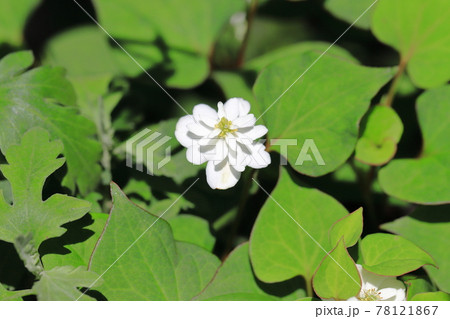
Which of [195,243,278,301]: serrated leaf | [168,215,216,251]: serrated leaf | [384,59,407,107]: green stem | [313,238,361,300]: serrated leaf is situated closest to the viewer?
[313,238,361,300]: serrated leaf

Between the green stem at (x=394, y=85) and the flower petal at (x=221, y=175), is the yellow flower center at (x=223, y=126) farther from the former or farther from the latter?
the green stem at (x=394, y=85)

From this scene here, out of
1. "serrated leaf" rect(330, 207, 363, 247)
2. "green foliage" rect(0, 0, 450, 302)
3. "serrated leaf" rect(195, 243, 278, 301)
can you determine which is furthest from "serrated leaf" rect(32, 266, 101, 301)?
"serrated leaf" rect(330, 207, 363, 247)

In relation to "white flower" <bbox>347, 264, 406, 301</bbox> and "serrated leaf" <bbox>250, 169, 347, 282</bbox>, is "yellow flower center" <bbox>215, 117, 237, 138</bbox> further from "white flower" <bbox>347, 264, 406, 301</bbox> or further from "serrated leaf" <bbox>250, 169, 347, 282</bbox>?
"white flower" <bbox>347, 264, 406, 301</bbox>

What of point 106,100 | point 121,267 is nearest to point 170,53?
point 106,100

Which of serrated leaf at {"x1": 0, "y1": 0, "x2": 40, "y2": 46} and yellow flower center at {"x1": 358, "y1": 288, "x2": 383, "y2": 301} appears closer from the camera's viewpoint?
yellow flower center at {"x1": 358, "y1": 288, "x2": 383, "y2": 301}

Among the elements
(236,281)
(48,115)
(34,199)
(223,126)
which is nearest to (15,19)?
(48,115)

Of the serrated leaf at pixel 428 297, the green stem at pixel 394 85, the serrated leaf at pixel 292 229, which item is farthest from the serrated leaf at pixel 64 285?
the green stem at pixel 394 85
